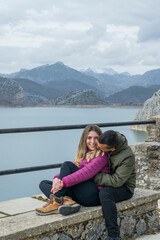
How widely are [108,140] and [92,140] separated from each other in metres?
0.26

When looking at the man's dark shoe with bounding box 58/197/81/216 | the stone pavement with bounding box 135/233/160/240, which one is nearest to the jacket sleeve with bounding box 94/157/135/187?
the man's dark shoe with bounding box 58/197/81/216

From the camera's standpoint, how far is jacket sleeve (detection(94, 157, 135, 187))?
267cm

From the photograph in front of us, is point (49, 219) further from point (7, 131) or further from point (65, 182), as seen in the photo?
point (7, 131)

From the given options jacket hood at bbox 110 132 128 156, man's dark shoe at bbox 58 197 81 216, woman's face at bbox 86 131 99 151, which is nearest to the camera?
man's dark shoe at bbox 58 197 81 216

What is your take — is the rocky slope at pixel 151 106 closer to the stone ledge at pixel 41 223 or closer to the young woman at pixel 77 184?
the young woman at pixel 77 184

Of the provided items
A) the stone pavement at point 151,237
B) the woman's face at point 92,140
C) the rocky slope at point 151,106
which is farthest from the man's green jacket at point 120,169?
the rocky slope at point 151,106

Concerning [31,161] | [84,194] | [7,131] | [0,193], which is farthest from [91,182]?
[31,161]

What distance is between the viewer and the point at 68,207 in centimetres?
251

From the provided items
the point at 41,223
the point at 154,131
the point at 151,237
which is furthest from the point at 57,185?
the point at 154,131

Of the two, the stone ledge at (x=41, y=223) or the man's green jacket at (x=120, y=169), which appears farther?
the man's green jacket at (x=120, y=169)

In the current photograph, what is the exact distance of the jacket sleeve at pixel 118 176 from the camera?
267 centimetres

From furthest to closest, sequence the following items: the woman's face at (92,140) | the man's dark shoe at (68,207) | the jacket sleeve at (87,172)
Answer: the woman's face at (92,140)
the jacket sleeve at (87,172)
the man's dark shoe at (68,207)

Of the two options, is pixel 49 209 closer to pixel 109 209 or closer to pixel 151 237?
pixel 109 209

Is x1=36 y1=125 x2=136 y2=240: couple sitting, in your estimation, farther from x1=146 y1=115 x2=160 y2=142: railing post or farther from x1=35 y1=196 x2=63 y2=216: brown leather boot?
x1=146 y1=115 x2=160 y2=142: railing post
